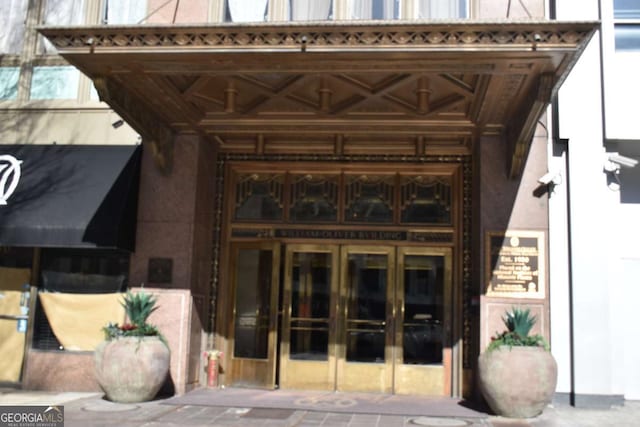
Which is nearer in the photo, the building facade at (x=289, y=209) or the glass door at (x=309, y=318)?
the building facade at (x=289, y=209)

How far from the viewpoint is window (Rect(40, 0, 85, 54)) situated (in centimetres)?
1277

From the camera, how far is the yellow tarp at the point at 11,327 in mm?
11945

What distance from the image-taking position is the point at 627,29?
458 inches

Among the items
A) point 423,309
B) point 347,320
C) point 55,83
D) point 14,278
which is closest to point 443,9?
point 423,309

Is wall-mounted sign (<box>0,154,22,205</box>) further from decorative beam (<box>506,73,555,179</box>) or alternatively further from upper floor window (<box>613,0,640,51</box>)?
upper floor window (<box>613,0,640,51</box>)

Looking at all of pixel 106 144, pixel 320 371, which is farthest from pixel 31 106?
pixel 320 371

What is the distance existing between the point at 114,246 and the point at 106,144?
2.05 m

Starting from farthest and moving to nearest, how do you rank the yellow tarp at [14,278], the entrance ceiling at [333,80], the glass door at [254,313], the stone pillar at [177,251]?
the glass door at [254,313]
the yellow tarp at [14,278]
the stone pillar at [177,251]
the entrance ceiling at [333,80]

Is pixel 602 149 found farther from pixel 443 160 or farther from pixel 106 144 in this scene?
pixel 106 144

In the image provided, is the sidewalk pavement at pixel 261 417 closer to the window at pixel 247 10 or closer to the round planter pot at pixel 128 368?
the round planter pot at pixel 128 368

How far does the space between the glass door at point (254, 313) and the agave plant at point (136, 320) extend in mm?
1909

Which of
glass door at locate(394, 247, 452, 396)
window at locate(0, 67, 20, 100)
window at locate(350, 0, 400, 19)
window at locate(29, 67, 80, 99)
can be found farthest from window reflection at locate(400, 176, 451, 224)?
window at locate(0, 67, 20, 100)

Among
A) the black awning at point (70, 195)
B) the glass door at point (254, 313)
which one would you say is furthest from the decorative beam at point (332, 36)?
the glass door at point (254, 313)

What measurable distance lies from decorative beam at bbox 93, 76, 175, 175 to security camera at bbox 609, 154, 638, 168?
716 centimetres
